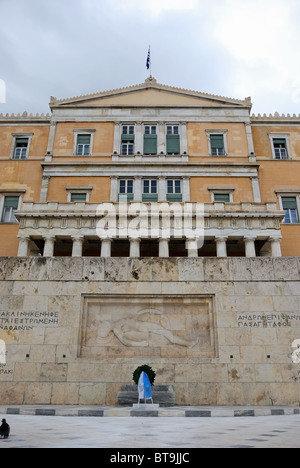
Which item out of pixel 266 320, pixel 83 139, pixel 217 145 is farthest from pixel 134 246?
pixel 266 320

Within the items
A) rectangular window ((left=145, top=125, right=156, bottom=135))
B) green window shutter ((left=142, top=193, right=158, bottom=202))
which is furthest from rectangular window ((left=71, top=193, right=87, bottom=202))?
rectangular window ((left=145, top=125, right=156, bottom=135))

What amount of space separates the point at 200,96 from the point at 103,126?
32.2 feet

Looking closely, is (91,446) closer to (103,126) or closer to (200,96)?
(103,126)

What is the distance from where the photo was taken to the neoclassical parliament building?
12297 millimetres

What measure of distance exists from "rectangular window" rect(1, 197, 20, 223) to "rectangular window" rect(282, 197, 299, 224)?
22.8 meters

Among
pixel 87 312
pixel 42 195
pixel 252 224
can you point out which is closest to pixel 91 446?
pixel 87 312

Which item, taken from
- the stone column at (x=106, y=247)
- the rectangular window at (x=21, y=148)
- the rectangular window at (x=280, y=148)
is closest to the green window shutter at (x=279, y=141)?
the rectangular window at (x=280, y=148)

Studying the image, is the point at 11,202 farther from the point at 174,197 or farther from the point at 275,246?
the point at 275,246

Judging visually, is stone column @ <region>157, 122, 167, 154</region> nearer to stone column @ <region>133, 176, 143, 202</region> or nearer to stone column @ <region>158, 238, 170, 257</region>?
stone column @ <region>133, 176, 143, 202</region>

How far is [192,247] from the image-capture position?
27281mm

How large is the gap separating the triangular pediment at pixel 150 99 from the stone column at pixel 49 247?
15752mm

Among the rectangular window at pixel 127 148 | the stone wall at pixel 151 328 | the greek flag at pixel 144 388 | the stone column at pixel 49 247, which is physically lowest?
the greek flag at pixel 144 388

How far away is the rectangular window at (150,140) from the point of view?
35594 millimetres

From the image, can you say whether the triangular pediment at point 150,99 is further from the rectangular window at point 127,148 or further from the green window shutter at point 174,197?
the green window shutter at point 174,197
